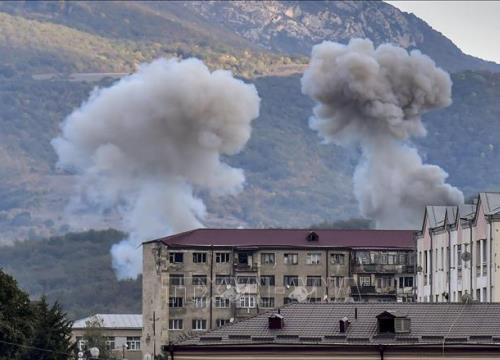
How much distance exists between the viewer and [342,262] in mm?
177000

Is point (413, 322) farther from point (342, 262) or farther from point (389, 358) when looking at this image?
point (342, 262)

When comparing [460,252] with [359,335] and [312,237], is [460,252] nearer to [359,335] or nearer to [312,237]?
[312,237]

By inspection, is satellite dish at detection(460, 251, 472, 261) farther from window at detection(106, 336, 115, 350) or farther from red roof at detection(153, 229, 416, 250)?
window at detection(106, 336, 115, 350)

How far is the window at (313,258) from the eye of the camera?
17700cm

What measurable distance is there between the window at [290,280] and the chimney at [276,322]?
293 feet

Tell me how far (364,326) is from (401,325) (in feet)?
Answer: 5.69

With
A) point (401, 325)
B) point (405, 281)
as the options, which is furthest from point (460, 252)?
point (401, 325)

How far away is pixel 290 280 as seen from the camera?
178000 mm

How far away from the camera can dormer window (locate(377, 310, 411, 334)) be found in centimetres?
8531

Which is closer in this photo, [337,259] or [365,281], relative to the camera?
[365,281]

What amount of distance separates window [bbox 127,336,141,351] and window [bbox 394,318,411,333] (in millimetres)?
102871

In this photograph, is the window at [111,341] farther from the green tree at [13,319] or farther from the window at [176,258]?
the green tree at [13,319]

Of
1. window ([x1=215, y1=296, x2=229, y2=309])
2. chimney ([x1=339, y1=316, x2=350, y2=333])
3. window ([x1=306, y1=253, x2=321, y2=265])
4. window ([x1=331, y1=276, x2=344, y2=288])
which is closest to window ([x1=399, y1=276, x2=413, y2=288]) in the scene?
window ([x1=331, y1=276, x2=344, y2=288])

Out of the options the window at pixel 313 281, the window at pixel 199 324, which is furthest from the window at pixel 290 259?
the window at pixel 199 324
